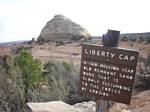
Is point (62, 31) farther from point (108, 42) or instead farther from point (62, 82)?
point (108, 42)

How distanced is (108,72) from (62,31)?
196ft

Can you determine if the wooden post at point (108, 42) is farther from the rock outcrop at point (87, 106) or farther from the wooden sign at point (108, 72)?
the rock outcrop at point (87, 106)

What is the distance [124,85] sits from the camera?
604 centimetres

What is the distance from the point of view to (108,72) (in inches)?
243

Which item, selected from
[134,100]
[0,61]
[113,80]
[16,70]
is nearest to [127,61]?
[113,80]

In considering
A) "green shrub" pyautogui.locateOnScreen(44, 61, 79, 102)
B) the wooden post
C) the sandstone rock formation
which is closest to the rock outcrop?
"green shrub" pyautogui.locateOnScreen(44, 61, 79, 102)

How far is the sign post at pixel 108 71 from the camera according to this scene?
602 centimetres

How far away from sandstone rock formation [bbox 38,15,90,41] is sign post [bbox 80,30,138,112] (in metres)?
57.0

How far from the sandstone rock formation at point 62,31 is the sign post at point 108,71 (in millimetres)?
57040

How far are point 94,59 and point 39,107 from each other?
327 centimetres

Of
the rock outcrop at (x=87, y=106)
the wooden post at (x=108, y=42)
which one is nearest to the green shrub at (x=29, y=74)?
the rock outcrop at (x=87, y=106)

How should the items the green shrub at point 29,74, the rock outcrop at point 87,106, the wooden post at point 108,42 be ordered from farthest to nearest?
the green shrub at point 29,74
the rock outcrop at point 87,106
the wooden post at point 108,42

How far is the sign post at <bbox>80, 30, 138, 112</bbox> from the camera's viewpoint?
6.02m

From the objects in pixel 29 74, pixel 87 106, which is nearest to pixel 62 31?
pixel 29 74
